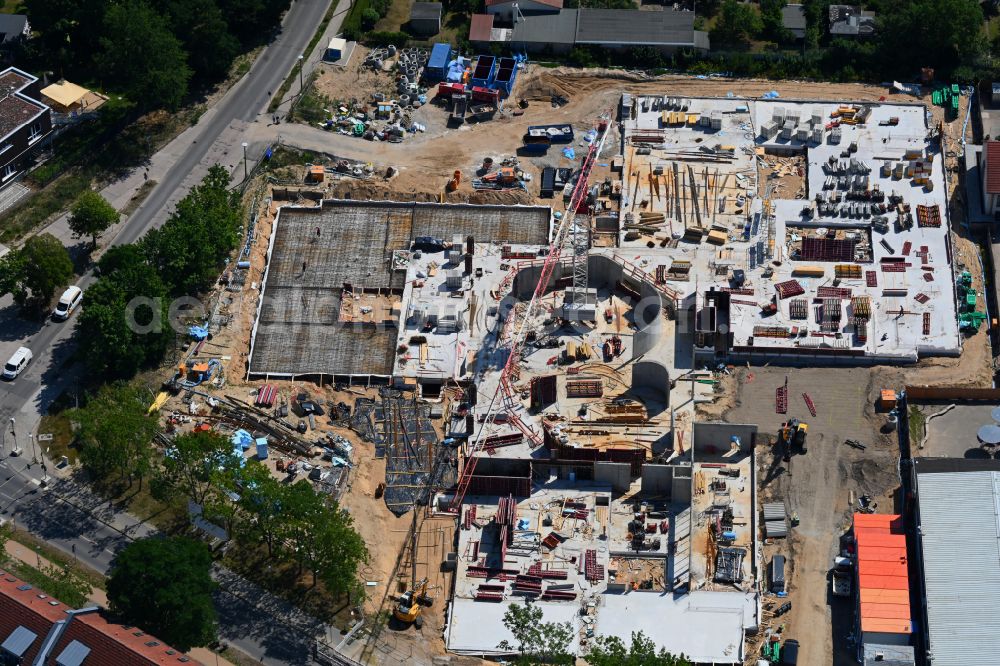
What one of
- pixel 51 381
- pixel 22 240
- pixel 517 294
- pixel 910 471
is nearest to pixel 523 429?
pixel 517 294

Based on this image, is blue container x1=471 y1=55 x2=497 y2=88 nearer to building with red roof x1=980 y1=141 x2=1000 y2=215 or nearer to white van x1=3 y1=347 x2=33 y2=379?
building with red roof x1=980 y1=141 x2=1000 y2=215

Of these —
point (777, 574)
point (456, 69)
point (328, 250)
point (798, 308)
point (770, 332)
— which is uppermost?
point (456, 69)

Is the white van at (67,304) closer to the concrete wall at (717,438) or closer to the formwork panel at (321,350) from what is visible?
the formwork panel at (321,350)

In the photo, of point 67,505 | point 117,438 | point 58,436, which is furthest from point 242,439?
point 58,436

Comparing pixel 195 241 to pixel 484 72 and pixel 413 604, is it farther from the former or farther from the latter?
pixel 413 604

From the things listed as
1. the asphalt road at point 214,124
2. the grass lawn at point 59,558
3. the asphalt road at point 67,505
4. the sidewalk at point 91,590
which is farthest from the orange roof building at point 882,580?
the asphalt road at point 214,124

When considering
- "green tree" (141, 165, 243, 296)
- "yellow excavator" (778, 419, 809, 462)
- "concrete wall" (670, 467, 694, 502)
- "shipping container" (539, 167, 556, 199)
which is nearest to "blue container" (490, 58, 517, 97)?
"shipping container" (539, 167, 556, 199)
